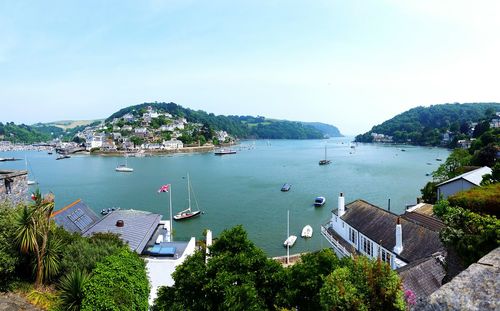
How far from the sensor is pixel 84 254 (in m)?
11.7

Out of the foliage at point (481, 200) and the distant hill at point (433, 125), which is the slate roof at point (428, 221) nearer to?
the foliage at point (481, 200)

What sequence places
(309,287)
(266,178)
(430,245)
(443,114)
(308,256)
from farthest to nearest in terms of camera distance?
(443,114) < (266,178) < (430,245) < (308,256) < (309,287)

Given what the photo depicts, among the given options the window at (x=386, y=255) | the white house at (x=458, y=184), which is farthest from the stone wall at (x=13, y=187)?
the white house at (x=458, y=184)

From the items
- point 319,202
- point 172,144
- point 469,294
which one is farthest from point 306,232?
point 172,144

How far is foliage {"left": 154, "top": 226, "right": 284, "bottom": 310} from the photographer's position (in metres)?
7.35

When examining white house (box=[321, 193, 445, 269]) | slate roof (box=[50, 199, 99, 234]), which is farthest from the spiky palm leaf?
white house (box=[321, 193, 445, 269])

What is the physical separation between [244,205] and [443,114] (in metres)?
184

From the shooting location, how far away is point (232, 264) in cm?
816

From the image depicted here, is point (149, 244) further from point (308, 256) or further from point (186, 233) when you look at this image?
Answer: point (186, 233)

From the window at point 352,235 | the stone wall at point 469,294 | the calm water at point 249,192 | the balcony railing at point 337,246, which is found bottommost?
the calm water at point 249,192

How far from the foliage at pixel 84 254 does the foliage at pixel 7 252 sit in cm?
141

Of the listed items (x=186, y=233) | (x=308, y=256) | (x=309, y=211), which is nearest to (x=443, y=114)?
(x=309, y=211)

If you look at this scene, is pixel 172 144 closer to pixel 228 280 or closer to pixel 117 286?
pixel 117 286

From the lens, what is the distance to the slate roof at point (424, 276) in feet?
34.7
